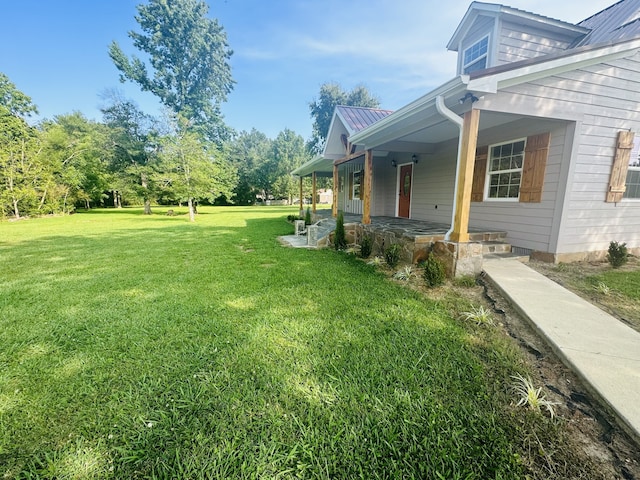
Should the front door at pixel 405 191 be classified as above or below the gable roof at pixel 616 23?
below

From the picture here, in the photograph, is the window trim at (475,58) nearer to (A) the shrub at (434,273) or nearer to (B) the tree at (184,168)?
(A) the shrub at (434,273)

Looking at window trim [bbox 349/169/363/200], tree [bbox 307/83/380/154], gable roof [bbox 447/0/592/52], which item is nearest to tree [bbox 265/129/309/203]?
tree [bbox 307/83/380/154]

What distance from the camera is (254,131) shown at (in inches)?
1911

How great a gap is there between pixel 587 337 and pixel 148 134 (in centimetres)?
2555

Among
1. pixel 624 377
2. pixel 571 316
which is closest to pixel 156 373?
pixel 624 377

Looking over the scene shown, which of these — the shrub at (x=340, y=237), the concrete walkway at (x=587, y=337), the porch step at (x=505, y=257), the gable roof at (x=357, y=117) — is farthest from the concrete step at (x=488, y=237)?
the gable roof at (x=357, y=117)

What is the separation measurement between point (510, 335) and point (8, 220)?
22.1 meters

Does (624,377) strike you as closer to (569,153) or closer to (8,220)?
(569,153)

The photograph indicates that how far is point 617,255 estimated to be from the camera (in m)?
4.68

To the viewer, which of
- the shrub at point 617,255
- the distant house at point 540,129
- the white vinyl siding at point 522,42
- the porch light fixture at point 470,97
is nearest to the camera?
the porch light fixture at point 470,97

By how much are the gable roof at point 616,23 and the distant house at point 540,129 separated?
0.03 meters

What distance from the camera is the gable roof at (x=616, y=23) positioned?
18.7ft

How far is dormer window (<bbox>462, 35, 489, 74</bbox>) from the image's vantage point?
6.25 metres

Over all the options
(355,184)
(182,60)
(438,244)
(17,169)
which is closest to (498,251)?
(438,244)
